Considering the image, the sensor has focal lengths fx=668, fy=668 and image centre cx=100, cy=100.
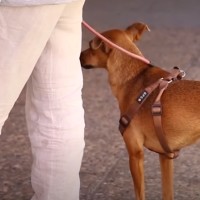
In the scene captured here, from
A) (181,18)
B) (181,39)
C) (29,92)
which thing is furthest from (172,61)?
(29,92)

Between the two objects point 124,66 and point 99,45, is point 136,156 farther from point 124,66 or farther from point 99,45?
point 99,45

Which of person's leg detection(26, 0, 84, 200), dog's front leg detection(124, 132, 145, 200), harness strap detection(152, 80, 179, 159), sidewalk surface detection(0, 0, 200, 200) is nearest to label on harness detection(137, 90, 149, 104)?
harness strap detection(152, 80, 179, 159)

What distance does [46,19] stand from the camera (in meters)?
3.18

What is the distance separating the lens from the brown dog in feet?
12.9

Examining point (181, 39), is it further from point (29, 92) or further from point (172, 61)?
point (29, 92)

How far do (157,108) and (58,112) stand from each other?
65 cm

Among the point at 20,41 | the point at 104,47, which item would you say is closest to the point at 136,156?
the point at 104,47

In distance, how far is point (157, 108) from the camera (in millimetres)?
3957

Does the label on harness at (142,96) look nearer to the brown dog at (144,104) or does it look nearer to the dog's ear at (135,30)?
the brown dog at (144,104)

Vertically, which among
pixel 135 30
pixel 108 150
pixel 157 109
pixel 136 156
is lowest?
pixel 108 150

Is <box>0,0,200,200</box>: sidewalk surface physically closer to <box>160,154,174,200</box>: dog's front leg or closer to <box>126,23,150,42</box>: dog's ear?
<box>160,154,174,200</box>: dog's front leg

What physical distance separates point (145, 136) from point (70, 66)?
0.78 m

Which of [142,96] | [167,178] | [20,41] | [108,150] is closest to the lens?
[20,41]

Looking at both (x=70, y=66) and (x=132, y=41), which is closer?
(x=70, y=66)
